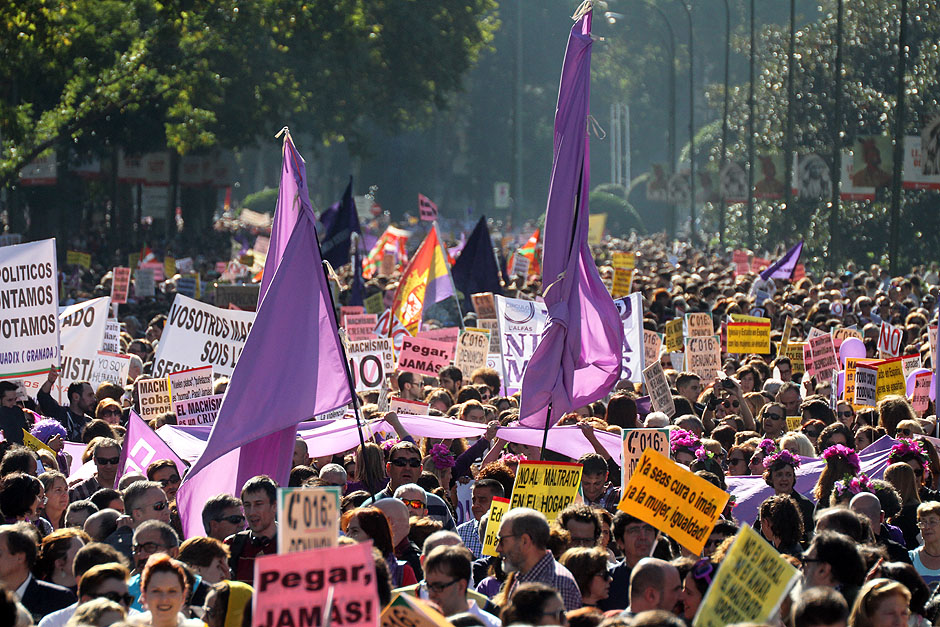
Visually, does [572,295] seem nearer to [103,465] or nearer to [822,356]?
[103,465]

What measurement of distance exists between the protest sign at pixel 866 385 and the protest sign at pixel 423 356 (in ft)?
12.4

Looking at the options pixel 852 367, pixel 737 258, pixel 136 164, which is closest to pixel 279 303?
pixel 852 367

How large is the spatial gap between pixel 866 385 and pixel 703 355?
253cm

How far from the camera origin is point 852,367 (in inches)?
493

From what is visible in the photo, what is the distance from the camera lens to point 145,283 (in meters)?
26.9

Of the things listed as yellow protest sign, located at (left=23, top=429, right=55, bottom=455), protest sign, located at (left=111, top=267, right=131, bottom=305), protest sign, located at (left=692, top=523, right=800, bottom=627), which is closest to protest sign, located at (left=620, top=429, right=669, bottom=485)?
protest sign, located at (left=692, top=523, right=800, bottom=627)

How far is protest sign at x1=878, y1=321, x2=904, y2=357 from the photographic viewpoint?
613 inches

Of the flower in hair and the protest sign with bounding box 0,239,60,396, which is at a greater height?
the protest sign with bounding box 0,239,60,396

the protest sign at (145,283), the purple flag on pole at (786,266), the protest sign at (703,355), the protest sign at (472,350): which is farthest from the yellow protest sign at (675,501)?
the purple flag on pole at (786,266)

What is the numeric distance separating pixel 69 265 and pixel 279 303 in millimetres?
29638

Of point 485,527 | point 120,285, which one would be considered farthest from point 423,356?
point 120,285

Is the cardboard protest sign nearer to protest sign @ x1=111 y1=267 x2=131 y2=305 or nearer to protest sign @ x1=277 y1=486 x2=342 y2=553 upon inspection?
protest sign @ x1=277 y1=486 x2=342 y2=553

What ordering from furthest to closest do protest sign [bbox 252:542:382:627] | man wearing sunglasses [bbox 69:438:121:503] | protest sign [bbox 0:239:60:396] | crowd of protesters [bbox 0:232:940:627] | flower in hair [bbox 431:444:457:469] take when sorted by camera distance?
1. protest sign [bbox 0:239:60:396]
2. flower in hair [bbox 431:444:457:469]
3. man wearing sunglasses [bbox 69:438:121:503]
4. crowd of protesters [bbox 0:232:940:627]
5. protest sign [bbox 252:542:382:627]

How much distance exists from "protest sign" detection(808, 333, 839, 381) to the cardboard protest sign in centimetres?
658
